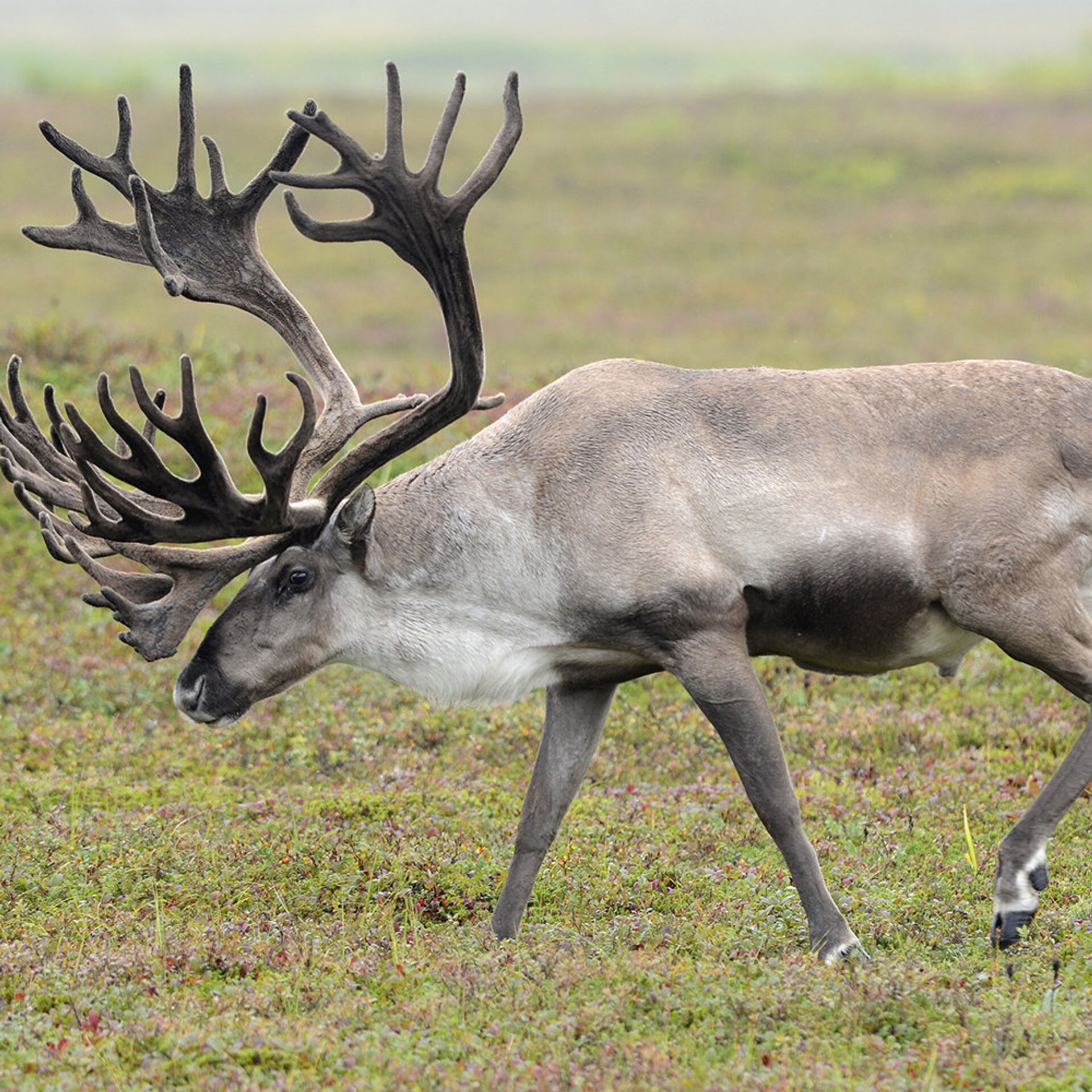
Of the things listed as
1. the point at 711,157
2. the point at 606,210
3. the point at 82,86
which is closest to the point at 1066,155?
the point at 711,157

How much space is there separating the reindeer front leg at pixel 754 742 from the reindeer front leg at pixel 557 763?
73 centimetres

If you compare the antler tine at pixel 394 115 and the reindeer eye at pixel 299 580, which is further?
the reindeer eye at pixel 299 580

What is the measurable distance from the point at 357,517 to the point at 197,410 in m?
0.77

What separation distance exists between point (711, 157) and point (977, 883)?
26829mm

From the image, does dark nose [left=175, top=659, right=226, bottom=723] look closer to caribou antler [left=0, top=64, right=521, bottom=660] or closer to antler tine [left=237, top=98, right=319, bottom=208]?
caribou antler [left=0, top=64, right=521, bottom=660]

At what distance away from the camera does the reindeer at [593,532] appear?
6.11m

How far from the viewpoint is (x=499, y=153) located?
6.15 m

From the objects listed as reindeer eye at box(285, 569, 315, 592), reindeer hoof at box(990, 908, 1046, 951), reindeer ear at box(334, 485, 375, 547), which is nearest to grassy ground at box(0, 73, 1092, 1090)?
reindeer hoof at box(990, 908, 1046, 951)

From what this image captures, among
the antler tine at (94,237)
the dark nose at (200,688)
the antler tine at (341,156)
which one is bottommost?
the dark nose at (200,688)

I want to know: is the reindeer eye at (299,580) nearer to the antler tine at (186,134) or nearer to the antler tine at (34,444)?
the antler tine at (34,444)

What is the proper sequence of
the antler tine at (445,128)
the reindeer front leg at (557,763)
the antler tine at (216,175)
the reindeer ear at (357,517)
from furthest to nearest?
1. the antler tine at (216,175)
2. the reindeer front leg at (557,763)
3. the reindeer ear at (357,517)
4. the antler tine at (445,128)

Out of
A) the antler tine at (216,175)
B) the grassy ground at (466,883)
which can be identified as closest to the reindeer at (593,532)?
the antler tine at (216,175)

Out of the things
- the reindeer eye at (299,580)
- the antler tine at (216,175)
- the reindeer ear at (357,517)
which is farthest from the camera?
the antler tine at (216,175)

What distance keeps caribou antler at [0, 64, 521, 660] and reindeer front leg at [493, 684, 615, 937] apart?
1191 millimetres
